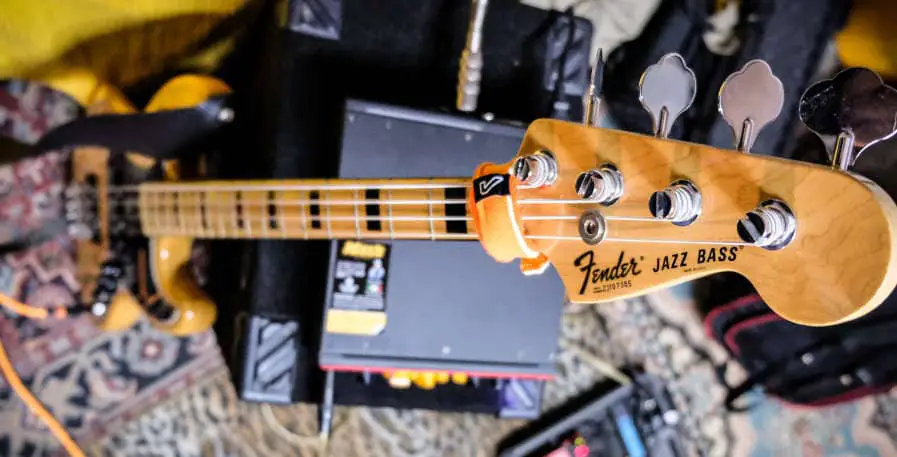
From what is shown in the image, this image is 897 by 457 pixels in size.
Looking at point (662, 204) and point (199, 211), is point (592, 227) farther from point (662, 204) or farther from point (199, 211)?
point (199, 211)

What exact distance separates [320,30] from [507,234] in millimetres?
479

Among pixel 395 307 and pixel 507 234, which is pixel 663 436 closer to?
pixel 395 307

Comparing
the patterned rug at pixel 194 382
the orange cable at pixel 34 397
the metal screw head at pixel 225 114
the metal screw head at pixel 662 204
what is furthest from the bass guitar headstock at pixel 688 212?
the orange cable at pixel 34 397

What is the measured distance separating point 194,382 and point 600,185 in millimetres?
923

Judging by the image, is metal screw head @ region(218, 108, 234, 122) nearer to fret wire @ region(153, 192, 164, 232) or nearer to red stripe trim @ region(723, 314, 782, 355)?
fret wire @ region(153, 192, 164, 232)

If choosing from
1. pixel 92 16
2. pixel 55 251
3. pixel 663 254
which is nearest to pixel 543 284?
pixel 663 254

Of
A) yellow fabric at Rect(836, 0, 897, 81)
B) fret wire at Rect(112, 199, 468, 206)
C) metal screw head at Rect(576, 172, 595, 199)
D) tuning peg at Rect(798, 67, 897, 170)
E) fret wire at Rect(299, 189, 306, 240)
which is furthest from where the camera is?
yellow fabric at Rect(836, 0, 897, 81)

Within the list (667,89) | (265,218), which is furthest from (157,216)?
(667,89)

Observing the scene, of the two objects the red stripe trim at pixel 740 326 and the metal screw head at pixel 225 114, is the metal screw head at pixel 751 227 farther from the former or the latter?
the metal screw head at pixel 225 114

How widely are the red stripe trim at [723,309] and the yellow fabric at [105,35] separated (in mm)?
809

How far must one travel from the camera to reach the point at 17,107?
48.9 inches

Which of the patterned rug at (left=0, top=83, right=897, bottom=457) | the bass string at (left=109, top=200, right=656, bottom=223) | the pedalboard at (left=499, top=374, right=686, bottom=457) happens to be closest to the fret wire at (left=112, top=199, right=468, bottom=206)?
the bass string at (left=109, top=200, right=656, bottom=223)

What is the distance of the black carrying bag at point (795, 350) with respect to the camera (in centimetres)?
105

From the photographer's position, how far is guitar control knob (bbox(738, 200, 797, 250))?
19.4 inches
